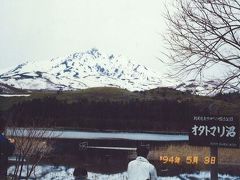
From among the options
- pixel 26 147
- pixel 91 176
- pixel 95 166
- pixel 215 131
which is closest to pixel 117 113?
pixel 95 166

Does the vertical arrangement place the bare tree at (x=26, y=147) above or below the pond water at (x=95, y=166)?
above

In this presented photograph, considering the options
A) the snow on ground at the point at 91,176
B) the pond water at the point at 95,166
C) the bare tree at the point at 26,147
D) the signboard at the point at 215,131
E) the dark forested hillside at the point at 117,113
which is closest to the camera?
the signboard at the point at 215,131

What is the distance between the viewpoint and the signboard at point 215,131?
10.4 m

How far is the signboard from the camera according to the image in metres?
10.4

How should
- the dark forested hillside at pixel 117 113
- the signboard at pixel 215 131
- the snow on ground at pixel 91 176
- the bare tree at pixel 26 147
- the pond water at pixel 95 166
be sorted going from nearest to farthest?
1. the signboard at pixel 215 131
2. the bare tree at pixel 26 147
3. the snow on ground at pixel 91 176
4. the pond water at pixel 95 166
5. the dark forested hillside at pixel 117 113

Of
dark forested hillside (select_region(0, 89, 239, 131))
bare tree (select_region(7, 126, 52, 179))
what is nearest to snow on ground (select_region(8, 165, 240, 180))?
bare tree (select_region(7, 126, 52, 179))

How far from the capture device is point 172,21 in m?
12.3

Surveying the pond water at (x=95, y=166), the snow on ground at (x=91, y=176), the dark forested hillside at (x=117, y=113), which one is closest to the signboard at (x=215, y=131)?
the pond water at (x=95, y=166)

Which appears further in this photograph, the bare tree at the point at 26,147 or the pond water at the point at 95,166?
the pond water at the point at 95,166

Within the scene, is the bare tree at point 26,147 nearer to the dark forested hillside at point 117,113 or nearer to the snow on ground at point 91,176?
the snow on ground at point 91,176

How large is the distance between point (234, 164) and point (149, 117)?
59577 mm

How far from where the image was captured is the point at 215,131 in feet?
34.8

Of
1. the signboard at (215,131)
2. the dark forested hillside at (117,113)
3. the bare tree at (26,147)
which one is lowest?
the bare tree at (26,147)

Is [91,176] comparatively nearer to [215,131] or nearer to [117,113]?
[215,131]
